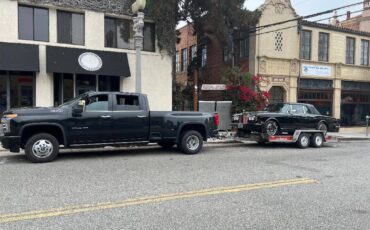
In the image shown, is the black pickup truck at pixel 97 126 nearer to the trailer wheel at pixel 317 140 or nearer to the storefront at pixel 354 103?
the trailer wheel at pixel 317 140

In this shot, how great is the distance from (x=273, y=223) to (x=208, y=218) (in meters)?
0.90

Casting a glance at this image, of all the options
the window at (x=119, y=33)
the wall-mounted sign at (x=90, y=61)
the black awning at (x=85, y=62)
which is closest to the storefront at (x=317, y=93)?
the window at (x=119, y=33)

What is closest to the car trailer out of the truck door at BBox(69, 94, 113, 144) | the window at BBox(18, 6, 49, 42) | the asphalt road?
the asphalt road

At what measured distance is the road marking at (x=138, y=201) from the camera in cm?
529

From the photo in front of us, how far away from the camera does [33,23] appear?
17.2m

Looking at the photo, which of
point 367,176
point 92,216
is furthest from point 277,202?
point 367,176

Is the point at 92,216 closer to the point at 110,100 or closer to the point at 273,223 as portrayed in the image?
the point at 273,223

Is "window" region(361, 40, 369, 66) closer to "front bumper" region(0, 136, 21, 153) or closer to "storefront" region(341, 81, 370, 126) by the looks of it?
"storefront" region(341, 81, 370, 126)

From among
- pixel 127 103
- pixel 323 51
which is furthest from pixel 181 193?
pixel 323 51

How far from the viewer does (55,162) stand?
974 centimetres

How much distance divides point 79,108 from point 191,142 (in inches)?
145

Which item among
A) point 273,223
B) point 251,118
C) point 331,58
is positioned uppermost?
point 331,58

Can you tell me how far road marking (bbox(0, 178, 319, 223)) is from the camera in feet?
17.4

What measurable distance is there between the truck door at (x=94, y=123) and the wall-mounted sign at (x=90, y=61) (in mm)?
7398
